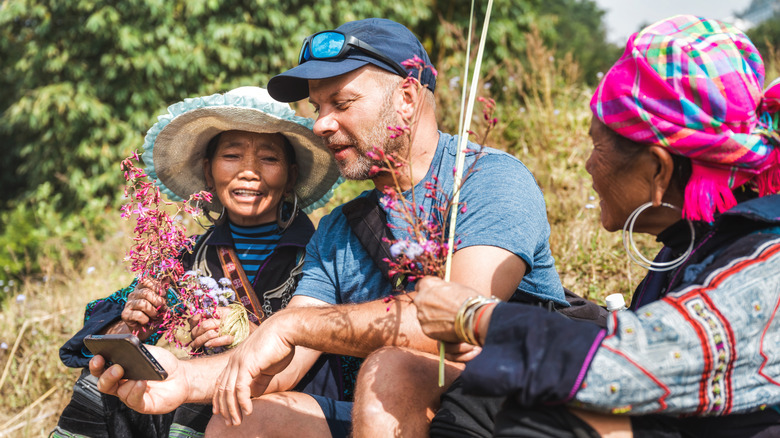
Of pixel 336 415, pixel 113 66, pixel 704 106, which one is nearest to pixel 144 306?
pixel 336 415

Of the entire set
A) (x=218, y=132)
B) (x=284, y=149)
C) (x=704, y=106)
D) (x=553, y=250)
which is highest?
(x=704, y=106)

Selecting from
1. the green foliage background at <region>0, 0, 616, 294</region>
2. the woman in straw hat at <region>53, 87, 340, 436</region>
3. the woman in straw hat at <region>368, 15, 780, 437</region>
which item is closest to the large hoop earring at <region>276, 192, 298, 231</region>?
the woman in straw hat at <region>53, 87, 340, 436</region>

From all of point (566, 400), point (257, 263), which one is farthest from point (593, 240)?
point (566, 400)

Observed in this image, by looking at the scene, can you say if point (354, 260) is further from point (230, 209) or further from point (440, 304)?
point (440, 304)

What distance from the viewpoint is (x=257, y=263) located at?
126 inches

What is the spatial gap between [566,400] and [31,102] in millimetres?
9519

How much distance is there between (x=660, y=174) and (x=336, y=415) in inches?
58.6

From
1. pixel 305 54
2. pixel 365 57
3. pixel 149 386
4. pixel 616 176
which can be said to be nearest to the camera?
pixel 616 176

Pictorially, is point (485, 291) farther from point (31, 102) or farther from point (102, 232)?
point (31, 102)

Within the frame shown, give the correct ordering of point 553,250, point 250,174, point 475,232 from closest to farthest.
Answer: point 475,232, point 250,174, point 553,250

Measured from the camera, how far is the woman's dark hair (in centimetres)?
330

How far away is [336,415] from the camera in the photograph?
2580mm

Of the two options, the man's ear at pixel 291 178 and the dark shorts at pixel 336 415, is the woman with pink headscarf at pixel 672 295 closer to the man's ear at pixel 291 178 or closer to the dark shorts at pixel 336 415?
the dark shorts at pixel 336 415

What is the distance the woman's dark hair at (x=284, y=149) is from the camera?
3.30 metres
